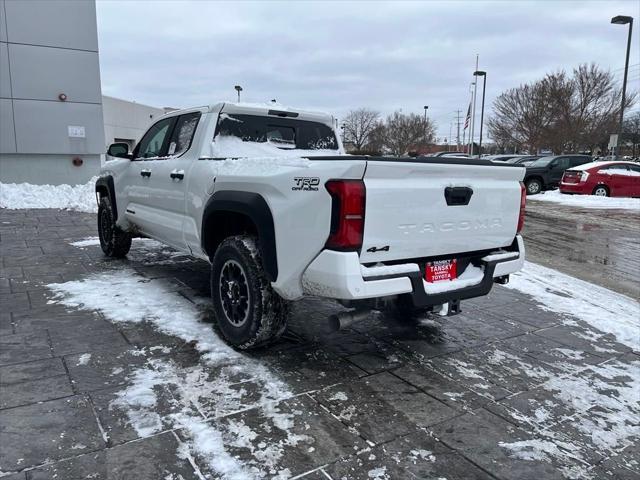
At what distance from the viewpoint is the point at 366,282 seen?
302 cm

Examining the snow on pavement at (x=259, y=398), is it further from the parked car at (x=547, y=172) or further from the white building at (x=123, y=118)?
the white building at (x=123, y=118)

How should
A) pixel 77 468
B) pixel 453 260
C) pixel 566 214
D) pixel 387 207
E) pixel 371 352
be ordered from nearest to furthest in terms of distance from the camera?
pixel 77 468 → pixel 387 207 → pixel 453 260 → pixel 371 352 → pixel 566 214

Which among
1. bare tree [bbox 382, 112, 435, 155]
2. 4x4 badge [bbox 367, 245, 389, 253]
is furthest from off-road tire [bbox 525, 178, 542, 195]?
bare tree [bbox 382, 112, 435, 155]

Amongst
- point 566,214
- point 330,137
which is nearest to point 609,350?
point 330,137

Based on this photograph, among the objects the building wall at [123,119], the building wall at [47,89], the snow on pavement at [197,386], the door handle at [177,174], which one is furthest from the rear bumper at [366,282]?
the building wall at [123,119]

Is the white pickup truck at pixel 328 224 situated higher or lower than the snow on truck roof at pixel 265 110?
lower

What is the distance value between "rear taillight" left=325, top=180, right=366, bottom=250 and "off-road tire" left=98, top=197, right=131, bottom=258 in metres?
4.61

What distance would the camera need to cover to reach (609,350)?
432 cm

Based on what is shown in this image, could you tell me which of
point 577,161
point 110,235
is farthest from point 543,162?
point 110,235

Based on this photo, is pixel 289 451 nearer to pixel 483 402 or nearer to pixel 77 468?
pixel 77 468

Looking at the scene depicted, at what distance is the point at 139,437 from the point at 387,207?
1906 mm

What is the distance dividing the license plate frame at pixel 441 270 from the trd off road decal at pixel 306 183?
3.24 ft

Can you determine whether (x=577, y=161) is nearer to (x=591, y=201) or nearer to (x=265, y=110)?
(x=591, y=201)

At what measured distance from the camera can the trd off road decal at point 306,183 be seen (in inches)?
119
